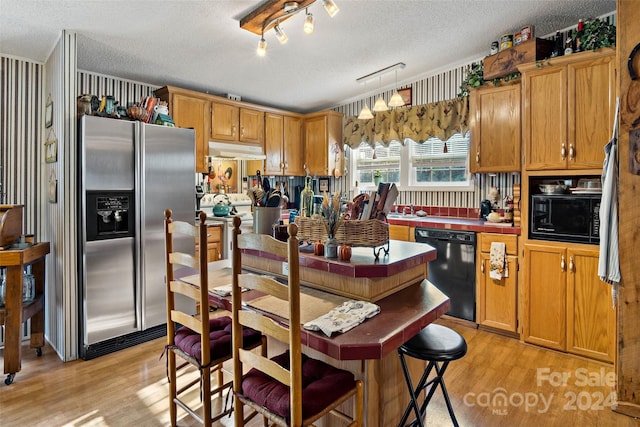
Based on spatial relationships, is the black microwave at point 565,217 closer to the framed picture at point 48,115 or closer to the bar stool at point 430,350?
the bar stool at point 430,350

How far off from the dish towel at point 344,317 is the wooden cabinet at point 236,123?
10.9 feet

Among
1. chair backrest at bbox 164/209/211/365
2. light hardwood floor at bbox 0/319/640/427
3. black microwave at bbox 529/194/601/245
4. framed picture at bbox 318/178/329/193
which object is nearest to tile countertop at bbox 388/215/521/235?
black microwave at bbox 529/194/601/245

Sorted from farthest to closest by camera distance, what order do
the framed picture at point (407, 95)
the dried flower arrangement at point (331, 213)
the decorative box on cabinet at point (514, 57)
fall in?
the framed picture at point (407, 95)
the decorative box on cabinet at point (514, 57)
the dried flower arrangement at point (331, 213)

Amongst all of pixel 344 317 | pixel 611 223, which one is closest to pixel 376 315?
pixel 344 317

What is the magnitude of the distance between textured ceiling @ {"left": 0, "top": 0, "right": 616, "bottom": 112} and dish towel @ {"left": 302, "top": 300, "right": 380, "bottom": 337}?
2.18 meters

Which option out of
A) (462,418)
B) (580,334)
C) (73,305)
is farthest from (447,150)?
(73,305)

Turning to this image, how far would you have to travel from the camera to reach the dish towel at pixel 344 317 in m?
1.33

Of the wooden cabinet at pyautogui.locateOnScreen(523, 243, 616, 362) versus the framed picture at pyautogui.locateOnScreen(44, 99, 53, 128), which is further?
the framed picture at pyautogui.locateOnScreen(44, 99, 53, 128)

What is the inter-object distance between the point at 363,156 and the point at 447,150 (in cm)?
128

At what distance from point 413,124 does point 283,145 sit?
5.82 ft

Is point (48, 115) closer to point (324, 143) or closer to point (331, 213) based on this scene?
point (331, 213)

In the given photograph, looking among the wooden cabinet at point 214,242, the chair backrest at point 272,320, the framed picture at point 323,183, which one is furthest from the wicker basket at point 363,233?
the framed picture at point 323,183

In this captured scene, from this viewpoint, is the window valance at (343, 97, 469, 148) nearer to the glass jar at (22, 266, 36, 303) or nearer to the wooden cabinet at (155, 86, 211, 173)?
the wooden cabinet at (155, 86, 211, 173)

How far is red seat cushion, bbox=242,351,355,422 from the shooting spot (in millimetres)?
1319
